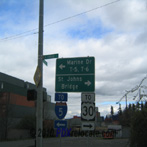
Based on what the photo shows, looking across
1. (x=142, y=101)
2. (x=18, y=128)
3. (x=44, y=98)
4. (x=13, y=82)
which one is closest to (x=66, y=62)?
(x=44, y=98)

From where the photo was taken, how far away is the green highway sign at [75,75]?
375 inches

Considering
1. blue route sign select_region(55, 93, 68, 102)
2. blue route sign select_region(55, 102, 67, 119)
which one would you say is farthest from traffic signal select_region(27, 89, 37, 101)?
blue route sign select_region(55, 102, 67, 119)

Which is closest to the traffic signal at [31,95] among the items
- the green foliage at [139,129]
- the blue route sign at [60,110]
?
Answer: the blue route sign at [60,110]

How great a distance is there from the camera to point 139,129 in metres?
A: 10.5

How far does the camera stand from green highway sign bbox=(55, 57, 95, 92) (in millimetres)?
9523

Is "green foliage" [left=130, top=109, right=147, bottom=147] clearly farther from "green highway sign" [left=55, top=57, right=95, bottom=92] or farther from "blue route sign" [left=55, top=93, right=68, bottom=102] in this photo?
"blue route sign" [left=55, top=93, right=68, bottom=102]

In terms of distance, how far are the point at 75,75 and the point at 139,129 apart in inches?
147

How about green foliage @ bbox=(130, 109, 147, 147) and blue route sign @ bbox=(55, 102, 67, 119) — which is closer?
blue route sign @ bbox=(55, 102, 67, 119)

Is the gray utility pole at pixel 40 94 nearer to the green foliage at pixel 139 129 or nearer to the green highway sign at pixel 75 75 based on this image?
the green highway sign at pixel 75 75

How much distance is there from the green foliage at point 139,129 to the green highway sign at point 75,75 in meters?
2.85

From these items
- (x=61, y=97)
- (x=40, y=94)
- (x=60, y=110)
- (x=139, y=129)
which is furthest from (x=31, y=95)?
(x=139, y=129)

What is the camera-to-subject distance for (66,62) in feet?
32.7

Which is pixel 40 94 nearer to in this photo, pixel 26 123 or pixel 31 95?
pixel 31 95

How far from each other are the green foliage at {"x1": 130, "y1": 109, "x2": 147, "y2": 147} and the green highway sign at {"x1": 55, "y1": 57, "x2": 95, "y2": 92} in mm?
2853
